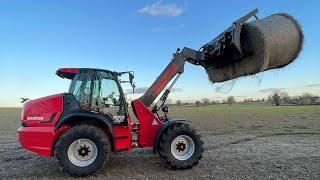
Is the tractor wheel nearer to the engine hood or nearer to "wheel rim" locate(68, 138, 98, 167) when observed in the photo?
"wheel rim" locate(68, 138, 98, 167)

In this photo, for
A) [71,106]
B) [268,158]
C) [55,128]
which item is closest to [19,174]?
[55,128]

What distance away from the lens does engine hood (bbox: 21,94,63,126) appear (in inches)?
378

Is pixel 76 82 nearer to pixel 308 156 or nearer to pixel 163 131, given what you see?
pixel 163 131

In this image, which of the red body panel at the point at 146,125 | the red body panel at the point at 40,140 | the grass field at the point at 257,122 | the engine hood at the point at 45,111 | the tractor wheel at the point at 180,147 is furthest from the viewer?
the grass field at the point at 257,122

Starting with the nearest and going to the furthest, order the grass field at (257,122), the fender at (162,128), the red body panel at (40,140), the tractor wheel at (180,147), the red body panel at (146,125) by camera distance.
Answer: the red body panel at (40,140) → the tractor wheel at (180,147) → the fender at (162,128) → the red body panel at (146,125) → the grass field at (257,122)

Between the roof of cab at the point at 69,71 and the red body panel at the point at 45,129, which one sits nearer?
the red body panel at the point at 45,129

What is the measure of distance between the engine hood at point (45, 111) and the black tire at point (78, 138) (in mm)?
546

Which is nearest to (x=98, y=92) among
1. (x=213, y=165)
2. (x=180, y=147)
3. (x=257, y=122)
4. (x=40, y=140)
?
(x=40, y=140)

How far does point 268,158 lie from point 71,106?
5665 mm

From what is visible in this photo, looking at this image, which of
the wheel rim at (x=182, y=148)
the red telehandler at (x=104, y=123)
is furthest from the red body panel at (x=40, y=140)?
the wheel rim at (x=182, y=148)

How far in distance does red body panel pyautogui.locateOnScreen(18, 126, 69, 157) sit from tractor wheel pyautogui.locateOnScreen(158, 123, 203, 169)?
8.70 feet

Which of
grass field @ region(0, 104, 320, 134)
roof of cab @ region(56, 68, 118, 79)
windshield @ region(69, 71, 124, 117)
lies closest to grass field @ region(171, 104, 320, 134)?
grass field @ region(0, 104, 320, 134)

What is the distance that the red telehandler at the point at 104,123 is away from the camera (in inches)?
373

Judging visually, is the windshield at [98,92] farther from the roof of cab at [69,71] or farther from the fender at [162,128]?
the fender at [162,128]
